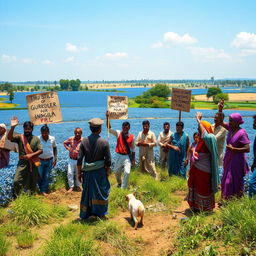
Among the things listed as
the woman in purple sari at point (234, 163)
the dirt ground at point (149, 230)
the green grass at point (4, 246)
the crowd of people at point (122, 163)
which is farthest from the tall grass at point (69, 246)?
the woman in purple sari at point (234, 163)

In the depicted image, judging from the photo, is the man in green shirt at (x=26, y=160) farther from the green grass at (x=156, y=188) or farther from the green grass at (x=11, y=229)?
the green grass at (x=156, y=188)

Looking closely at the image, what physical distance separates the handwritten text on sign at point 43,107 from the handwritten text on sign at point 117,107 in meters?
1.35

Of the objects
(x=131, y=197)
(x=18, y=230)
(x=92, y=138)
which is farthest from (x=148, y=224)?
(x=18, y=230)

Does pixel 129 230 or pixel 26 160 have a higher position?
pixel 26 160

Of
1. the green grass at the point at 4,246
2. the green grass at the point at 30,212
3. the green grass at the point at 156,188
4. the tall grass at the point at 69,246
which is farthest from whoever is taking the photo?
the green grass at the point at 156,188

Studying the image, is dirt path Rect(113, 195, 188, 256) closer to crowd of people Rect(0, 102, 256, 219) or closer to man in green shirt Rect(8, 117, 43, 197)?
crowd of people Rect(0, 102, 256, 219)

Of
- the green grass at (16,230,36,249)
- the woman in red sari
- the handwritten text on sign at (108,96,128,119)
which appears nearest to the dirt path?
the woman in red sari

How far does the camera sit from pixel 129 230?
502 centimetres

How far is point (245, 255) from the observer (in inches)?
139

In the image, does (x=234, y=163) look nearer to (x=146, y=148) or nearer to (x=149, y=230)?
(x=149, y=230)

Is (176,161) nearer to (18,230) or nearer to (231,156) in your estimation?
(231,156)

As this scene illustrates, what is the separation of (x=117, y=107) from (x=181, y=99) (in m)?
1.93

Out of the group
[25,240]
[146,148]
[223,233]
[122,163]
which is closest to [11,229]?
[25,240]

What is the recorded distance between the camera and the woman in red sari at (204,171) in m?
4.99
